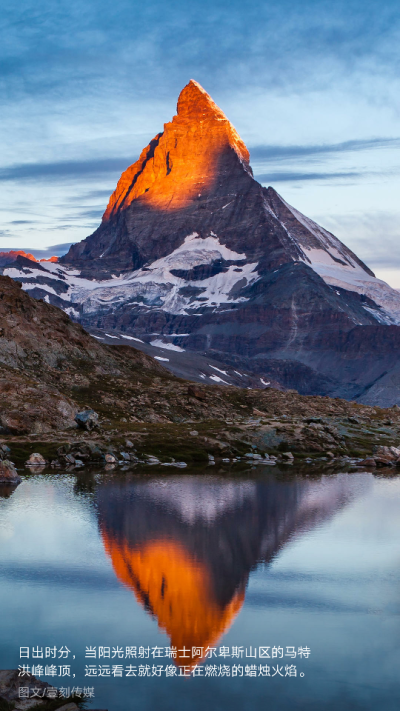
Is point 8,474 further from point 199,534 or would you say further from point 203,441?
point 203,441

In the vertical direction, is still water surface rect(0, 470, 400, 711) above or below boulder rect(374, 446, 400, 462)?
above

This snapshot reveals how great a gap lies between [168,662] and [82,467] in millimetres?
53843

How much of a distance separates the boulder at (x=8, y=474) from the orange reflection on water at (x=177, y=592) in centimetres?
2355

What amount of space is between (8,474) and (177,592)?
119ft

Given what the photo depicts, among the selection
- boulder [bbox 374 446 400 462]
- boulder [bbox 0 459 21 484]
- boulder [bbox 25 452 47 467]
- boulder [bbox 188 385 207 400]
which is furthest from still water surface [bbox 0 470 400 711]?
boulder [bbox 188 385 207 400]

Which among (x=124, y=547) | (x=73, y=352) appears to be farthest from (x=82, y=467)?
(x=73, y=352)

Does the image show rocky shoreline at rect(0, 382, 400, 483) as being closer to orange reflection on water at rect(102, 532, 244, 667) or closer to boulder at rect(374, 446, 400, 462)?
boulder at rect(374, 446, 400, 462)

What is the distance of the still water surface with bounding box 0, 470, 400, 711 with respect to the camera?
2591 centimetres

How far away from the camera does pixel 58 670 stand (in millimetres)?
26422

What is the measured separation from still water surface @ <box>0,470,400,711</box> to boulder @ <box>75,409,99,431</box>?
24045 millimetres

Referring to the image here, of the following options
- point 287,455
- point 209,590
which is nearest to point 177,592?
point 209,590

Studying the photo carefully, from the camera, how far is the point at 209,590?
37.3 metres

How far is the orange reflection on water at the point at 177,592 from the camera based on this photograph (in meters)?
30.8

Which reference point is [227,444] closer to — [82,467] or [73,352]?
[82,467]
